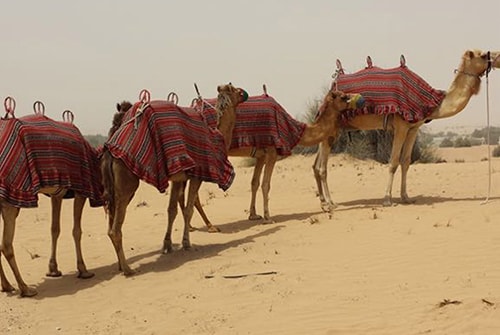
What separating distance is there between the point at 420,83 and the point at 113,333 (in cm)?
823

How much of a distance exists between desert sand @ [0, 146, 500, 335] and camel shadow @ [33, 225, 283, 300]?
0.03m

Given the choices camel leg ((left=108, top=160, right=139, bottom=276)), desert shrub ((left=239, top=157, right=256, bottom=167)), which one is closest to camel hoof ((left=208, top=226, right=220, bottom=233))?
camel leg ((left=108, top=160, right=139, bottom=276))

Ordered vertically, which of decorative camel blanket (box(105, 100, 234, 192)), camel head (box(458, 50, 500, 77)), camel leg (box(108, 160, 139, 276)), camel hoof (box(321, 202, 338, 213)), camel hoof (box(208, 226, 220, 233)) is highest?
camel head (box(458, 50, 500, 77))

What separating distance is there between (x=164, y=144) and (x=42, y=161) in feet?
5.52

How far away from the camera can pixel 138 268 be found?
8.42 m

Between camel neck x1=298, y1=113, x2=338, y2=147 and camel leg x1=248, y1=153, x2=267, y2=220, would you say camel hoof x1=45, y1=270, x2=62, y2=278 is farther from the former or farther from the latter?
camel neck x1=298, y1=113, x2=338, y2=147

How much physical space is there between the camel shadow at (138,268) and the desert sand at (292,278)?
0.09 ft

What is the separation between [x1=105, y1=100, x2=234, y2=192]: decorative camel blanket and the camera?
25.5ft

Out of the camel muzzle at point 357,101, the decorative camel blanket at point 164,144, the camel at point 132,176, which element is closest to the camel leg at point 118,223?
the camel at point 132,176

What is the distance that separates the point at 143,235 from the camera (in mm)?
11234

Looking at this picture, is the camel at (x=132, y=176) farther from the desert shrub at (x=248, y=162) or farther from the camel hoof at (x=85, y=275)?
the desert shrub at (x=248, y=162)

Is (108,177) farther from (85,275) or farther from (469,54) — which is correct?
(469,54)

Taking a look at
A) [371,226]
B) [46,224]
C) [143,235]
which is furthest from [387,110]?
[46,224]

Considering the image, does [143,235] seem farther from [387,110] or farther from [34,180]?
[387,110]
